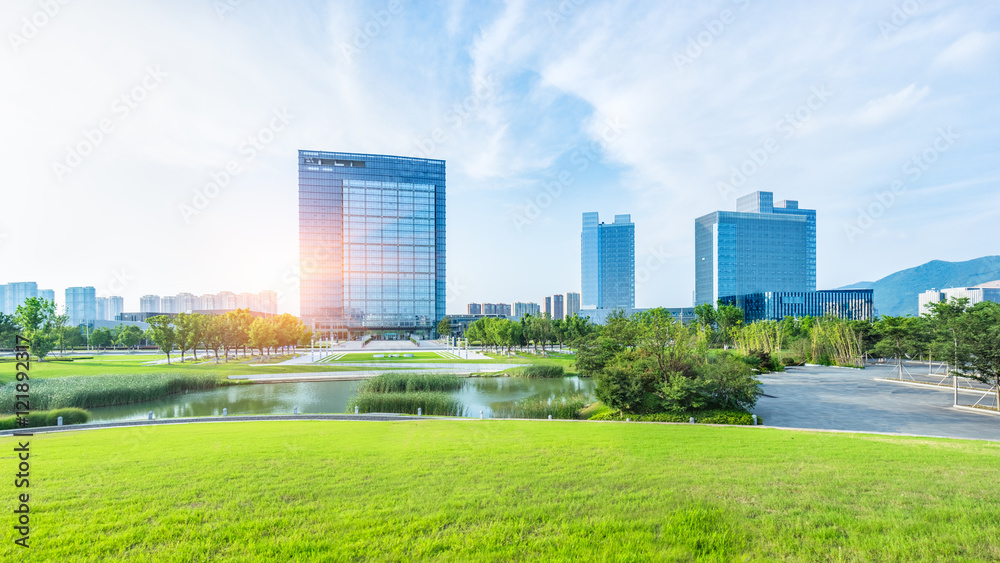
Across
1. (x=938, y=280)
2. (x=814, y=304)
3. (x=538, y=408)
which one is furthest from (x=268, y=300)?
(x=938, y=280)

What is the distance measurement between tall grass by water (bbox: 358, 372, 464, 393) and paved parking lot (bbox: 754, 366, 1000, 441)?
16.4m

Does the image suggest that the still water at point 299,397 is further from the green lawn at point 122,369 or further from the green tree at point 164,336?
the green tree at point 164,336

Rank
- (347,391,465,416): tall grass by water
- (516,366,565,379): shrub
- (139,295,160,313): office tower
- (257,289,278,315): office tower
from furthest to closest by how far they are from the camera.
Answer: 1. (257,289,278,315): office tower
2. (139,295,160,313): office tower
3. (516,366,565,379): shrub
4. (347,391,465,416): tall grass by water

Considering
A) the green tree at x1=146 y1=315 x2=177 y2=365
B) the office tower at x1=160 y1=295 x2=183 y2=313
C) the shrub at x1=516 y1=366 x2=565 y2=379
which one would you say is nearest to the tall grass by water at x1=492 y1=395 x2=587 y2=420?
the shrub at x1=516 y1=366 x2=565 y2=379

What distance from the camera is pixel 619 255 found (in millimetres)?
170125

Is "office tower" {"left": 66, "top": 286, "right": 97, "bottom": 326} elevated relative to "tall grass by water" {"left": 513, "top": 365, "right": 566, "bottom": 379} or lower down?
elevated

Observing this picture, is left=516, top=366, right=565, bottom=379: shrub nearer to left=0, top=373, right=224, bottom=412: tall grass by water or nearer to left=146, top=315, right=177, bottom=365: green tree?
left=0, top=373, right=224, bottom=412: tall grass by water

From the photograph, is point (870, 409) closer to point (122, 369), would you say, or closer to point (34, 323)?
point (122, 369)

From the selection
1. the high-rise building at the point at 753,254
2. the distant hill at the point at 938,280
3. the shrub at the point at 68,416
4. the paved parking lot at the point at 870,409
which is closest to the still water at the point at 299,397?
the shrub at the point at 68,416

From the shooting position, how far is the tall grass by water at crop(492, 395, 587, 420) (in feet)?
55.8

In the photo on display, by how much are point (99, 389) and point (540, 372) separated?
25489 millimetres

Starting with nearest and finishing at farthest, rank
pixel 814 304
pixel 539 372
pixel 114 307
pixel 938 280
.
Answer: pixel 539 372
pixel 814 304
pixel 114 307
pixel 938 280

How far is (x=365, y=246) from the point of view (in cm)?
9112

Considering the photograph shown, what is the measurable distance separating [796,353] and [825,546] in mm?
46992
